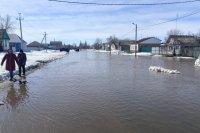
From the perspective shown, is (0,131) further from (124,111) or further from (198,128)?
(198,128)

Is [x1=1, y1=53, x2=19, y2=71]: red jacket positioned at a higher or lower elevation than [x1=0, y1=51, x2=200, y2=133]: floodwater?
higher

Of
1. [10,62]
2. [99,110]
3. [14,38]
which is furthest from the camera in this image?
[14,38]

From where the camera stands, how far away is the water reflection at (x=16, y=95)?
10625mm

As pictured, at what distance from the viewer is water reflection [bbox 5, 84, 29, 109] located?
10.6m

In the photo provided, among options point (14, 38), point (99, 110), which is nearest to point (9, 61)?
point (99, 110)

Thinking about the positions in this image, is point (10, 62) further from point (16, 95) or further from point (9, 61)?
point (16, 95)

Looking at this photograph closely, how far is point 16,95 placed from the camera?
1227cm

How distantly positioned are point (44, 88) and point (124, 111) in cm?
585

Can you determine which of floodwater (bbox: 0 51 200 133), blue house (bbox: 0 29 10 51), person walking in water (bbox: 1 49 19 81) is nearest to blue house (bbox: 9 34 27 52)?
blue house (bbox: 0 29 10 51)

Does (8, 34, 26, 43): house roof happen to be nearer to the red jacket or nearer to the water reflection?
the red jacket

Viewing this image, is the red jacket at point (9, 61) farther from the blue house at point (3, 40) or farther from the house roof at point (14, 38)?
the house roof at point (14, 38)

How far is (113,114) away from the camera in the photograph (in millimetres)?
8859

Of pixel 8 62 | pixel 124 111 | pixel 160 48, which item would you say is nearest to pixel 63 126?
pixel 124 111

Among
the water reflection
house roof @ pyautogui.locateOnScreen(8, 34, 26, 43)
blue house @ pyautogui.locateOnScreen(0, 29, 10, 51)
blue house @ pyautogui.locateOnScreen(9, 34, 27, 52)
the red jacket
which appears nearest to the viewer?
the water reflection
